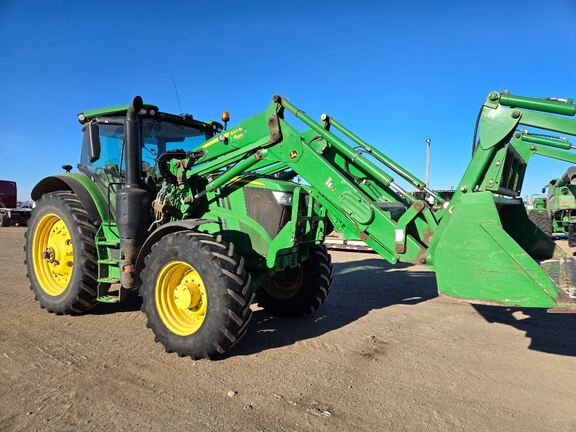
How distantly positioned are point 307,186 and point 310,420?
7.65 ft

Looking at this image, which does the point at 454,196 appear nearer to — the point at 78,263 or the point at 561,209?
the point at 78,263

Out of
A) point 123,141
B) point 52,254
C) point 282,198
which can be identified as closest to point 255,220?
point 282,198

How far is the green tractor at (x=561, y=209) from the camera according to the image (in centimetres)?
1409

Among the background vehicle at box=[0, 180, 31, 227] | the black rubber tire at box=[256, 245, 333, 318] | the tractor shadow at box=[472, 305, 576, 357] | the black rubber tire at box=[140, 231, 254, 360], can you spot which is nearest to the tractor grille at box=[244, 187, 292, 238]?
the black rubber tire at box=[140, 231, 254, 360]

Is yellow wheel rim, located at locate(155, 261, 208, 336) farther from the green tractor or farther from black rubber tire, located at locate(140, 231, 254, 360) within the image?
the green tractor

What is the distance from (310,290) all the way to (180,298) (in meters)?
1.86

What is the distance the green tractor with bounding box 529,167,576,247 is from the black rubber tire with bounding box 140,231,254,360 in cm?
1325

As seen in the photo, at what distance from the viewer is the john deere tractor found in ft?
10.5

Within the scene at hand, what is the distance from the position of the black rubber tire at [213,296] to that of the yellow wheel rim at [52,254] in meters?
2.20

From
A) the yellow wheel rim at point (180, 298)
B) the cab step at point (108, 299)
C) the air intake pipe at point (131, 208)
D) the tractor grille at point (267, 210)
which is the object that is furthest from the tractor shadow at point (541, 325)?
the cab step at point (108, 299)

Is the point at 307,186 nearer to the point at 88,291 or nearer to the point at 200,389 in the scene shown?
the point at 200,389

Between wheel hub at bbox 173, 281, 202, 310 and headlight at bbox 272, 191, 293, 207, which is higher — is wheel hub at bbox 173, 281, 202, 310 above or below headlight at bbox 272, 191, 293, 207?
below

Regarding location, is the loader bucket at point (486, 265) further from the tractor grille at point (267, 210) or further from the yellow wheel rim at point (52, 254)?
the yellow wheel rim at point (52, 254)

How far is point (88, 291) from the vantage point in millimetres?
4949
